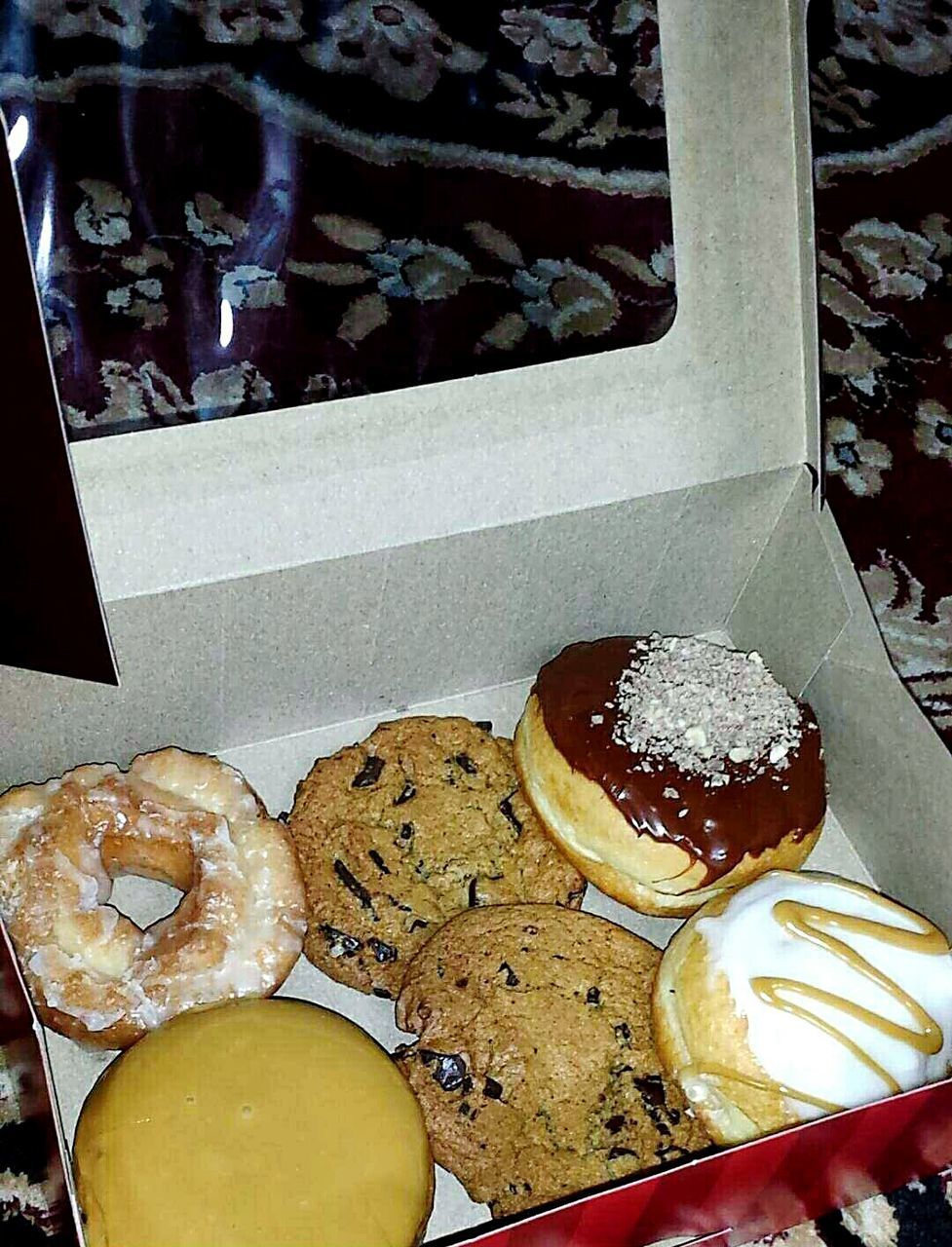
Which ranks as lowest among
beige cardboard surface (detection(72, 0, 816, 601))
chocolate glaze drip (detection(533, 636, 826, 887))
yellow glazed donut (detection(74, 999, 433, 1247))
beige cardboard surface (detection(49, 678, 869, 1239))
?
beige cardboard surface (detection(49, 678, 869, 1239))

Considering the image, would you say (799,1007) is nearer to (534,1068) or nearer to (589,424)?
(534,1068)

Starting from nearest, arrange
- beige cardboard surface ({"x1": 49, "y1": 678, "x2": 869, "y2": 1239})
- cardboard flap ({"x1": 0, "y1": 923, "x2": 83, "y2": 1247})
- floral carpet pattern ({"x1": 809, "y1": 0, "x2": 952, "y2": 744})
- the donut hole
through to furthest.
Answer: cardboard flap ({"x1": 0, "y1": 923, "x2": 83, "y2": 1247}) < beige cardboard surface ({"x1": 49, "y1": 678, "x2": 869, "y2": 1239}) < the donut hole < floral carpet pattern ({"x1": 809, "y1": 0, "x2": 952, "y2": 744})

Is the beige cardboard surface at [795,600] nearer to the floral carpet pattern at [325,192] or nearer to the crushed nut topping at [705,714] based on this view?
the crushed nut topping at [705,714]

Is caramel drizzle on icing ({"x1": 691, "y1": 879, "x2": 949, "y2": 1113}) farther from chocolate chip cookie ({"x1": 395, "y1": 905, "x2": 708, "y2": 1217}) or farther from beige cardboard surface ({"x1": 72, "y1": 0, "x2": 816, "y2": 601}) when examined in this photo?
beige cardboard surface ({"x1": 72, "y1": 0, "x2": 816, "y2": 601})

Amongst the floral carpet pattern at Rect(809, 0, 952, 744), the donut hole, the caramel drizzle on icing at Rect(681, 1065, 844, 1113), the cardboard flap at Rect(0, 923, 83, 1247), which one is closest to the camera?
the cardboard flap at Rect(0, 923, 83, 1247)

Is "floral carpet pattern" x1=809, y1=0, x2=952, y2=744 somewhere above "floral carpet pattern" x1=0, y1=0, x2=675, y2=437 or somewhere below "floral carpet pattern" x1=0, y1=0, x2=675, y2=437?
below

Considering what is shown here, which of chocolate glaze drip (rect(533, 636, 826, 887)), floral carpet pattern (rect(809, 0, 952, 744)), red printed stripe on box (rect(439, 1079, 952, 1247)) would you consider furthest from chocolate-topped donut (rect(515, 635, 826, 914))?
floral carpet pattern (rect(809, 0, 952, 744))

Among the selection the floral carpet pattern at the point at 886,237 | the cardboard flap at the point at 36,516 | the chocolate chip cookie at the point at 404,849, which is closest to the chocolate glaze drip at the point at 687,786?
the chocolate chip cookie at the point at 404,849

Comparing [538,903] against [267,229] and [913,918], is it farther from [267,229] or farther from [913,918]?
[267,229]

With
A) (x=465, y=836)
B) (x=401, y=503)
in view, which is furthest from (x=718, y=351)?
(x=465, y=836)
